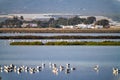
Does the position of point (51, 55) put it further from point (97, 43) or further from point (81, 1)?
point (81, 1)

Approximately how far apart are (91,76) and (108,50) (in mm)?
10415

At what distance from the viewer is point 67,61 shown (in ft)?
81.4

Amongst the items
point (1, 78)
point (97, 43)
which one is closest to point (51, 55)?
point (97, 43)

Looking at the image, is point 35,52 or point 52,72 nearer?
point 52,72

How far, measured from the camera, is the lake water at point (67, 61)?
19.0m

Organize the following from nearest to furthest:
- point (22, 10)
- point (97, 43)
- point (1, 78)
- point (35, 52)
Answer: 1. point (1, 78)
2. point (35, 52)
3. point (97, 43)
4. point (22, 10)

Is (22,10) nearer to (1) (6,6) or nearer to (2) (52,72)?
(1) (6,6)

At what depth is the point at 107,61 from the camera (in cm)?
2419

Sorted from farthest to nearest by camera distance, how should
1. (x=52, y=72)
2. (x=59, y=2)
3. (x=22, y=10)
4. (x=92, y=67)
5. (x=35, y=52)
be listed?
(x=59, y=2) → (x=22, y=10) → (x=35, y=52) → (x=92, y=67) → (x=52, y=72)

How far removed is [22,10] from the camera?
110 meters

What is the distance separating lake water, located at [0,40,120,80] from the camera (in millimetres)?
19016

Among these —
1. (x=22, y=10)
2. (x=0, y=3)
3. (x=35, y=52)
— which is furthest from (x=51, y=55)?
(x=0, y=3)

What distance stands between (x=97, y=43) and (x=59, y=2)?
325 feet

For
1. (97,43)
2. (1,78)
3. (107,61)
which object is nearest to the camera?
(1,78)
